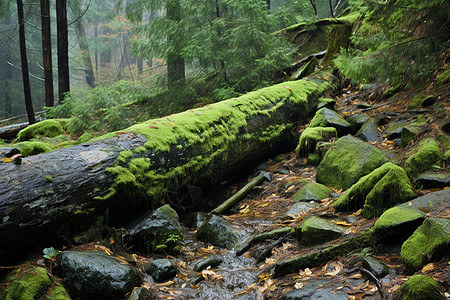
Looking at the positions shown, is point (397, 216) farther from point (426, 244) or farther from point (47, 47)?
point (47, 47)

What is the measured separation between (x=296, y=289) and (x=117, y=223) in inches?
118

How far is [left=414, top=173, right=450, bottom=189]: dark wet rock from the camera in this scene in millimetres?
3762

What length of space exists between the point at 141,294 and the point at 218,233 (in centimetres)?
172

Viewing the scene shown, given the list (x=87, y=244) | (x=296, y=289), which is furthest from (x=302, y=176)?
(x=87, y=244)

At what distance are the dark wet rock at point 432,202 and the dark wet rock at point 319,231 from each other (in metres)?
0.79

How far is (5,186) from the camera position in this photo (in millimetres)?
3611

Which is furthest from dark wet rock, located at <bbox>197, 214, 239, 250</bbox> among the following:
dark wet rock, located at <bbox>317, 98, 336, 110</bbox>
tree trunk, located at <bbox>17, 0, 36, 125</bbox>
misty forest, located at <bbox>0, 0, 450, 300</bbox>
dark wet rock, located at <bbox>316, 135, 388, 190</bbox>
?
tree trunk, located at <bbox>17, 0, 36, 125</bbox>

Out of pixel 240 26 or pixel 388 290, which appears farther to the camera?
pixel 240 26

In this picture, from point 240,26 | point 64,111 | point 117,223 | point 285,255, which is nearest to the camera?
point 285,255

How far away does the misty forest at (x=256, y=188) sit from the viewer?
324 cm

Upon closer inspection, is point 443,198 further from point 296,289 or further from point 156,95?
point 156,95

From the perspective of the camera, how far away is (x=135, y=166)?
190 inches

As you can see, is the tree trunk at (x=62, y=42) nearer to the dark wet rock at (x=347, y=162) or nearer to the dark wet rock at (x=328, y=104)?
the dark wet rock at (x=328, y=104)

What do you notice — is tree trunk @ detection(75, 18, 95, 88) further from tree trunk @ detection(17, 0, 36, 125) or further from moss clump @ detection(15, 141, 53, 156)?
moss clump @ detection(15, 141, 53, 156)
